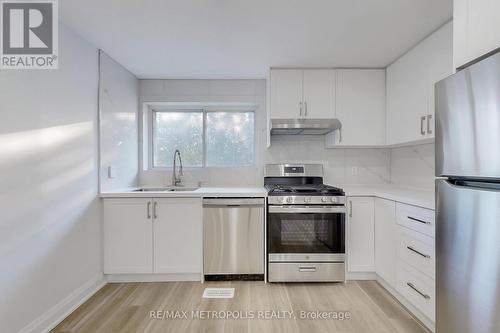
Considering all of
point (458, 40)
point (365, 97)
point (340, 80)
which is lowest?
point (458, 40)

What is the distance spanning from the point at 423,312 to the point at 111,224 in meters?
2.73

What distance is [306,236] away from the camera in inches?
98.5

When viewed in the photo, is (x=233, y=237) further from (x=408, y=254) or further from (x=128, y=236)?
(x=408, y=254)

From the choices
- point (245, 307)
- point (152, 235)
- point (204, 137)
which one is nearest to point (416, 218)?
point (245, 307)

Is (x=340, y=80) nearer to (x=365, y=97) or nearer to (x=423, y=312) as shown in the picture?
(x=365, y=97)

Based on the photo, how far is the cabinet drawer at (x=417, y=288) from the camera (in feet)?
5.77

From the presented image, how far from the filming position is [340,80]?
2.81 meters

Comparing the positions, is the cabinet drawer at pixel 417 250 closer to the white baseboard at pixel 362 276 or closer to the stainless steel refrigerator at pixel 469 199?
the white baseboard at pixel 362 276

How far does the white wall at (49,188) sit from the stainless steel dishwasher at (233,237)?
1069 mm

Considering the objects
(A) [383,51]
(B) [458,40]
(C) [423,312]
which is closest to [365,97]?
(A) [383,51]

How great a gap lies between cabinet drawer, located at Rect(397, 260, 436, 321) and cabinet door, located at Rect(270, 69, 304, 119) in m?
1.73

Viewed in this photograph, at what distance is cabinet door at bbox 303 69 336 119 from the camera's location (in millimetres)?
2795

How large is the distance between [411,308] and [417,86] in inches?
73.6

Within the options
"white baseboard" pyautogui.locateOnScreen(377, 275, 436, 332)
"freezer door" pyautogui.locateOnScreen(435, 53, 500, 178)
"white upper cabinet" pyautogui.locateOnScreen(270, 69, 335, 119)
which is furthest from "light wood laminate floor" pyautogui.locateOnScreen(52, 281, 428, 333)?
"white upper cabinet" pyautogui.locateOnScreen(270, 69, 335, 119)
